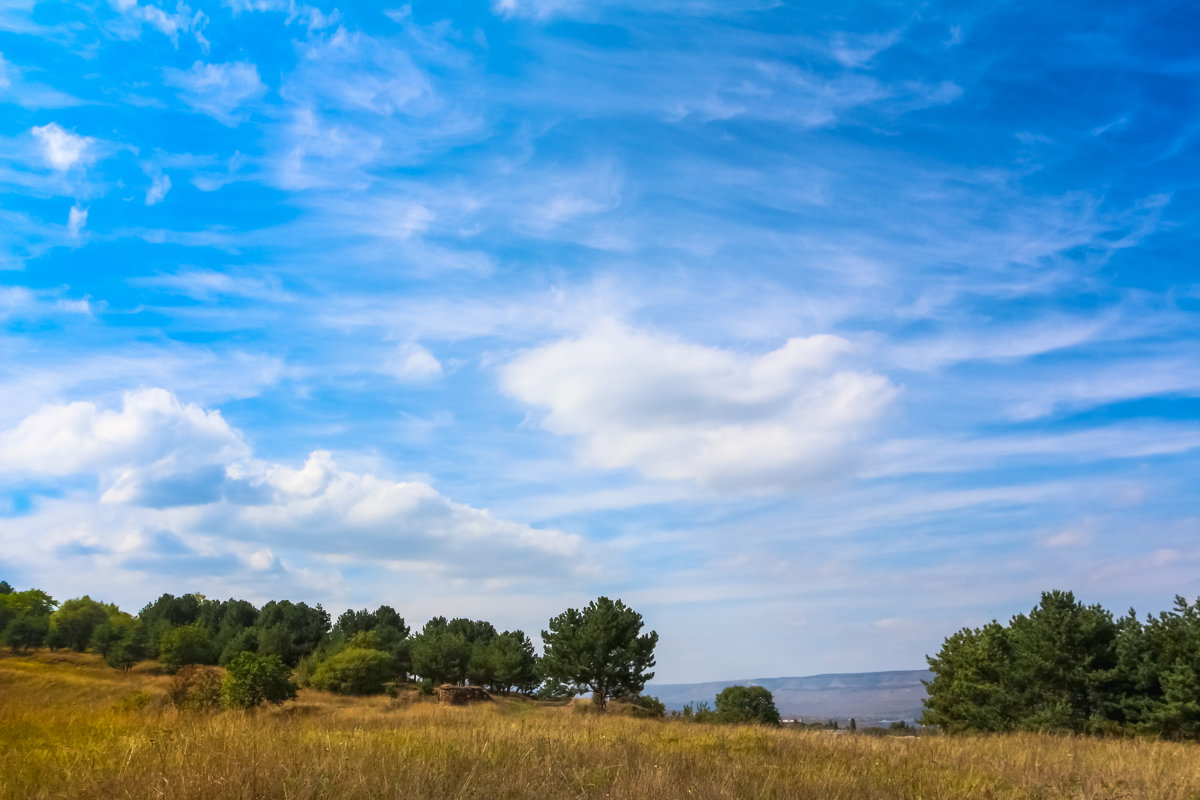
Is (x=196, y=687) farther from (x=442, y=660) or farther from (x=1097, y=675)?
(x=1097, y=675)

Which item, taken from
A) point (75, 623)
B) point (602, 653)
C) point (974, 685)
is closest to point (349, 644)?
point (602, 653)

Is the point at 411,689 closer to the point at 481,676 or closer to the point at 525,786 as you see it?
the point at 481,676

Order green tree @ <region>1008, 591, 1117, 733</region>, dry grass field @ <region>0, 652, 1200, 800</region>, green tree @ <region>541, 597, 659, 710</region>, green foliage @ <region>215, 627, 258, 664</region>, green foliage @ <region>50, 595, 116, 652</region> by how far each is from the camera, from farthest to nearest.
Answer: green foliage @ <region>50, 595, 116, 652</region>
green foliage @ <region>215, 627, 258, 664</region>
green tree @ <region>541, 597, 659, 710</region>
green tree @ <region>1008, 591, 1117, 733</region>
dry grass field @ <region>0, 652, 1200, 800</region>

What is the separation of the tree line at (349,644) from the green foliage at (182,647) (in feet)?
0.30

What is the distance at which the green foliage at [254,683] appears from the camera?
3148cm

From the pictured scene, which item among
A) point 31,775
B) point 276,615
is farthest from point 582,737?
point 276,615

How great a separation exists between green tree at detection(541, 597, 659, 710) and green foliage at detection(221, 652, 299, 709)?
52.6 feet

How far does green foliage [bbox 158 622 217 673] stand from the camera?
65.4m

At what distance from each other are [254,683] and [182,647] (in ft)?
136

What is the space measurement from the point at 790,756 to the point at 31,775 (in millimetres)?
11361

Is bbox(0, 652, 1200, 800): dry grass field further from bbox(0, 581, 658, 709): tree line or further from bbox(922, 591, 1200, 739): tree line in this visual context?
bbox(0, 581, 658, 709): tree line

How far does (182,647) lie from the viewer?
65875mm

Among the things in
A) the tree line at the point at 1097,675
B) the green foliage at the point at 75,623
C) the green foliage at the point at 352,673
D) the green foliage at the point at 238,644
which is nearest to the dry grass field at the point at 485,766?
the tree line at the point at 1097,675

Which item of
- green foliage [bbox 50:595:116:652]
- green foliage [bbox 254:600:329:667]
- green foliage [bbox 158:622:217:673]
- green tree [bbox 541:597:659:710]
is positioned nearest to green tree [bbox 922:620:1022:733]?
green tree [bbox 541:597:659:710]
